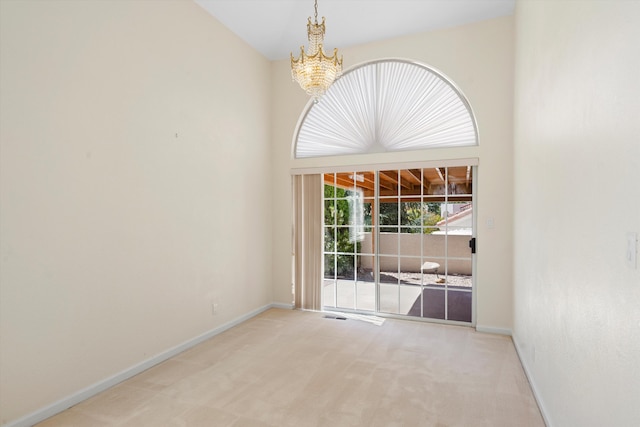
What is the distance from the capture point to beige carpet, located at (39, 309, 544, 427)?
2.42m

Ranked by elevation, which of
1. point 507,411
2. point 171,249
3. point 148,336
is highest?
point 171,249

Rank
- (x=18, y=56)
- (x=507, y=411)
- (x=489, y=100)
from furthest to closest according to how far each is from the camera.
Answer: (x=489, y=100) → (x=507, y=411) → (x=18, y=56)

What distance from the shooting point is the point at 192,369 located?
10.5 ft

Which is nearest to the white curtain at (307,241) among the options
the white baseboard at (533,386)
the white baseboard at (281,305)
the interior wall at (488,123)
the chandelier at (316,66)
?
the white baseboard at (281,305)

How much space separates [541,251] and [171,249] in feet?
10.6

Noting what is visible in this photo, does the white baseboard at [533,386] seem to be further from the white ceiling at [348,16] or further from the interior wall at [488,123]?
the white ceiling at [348,16]

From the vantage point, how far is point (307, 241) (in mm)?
5059

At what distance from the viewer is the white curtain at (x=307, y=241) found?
16.4ft

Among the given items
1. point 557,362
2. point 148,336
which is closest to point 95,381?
point 148,336

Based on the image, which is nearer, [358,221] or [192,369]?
[192,369]

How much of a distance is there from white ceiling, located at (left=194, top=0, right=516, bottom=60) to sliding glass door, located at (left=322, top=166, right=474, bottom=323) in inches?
69.5

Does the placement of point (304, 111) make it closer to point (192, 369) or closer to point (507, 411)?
point (192, 369)

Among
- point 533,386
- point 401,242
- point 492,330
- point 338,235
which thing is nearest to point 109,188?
point 338,235

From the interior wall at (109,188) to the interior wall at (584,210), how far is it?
322cm
